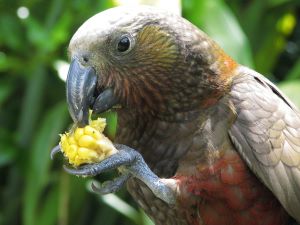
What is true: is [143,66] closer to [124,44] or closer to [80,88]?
[124,44]

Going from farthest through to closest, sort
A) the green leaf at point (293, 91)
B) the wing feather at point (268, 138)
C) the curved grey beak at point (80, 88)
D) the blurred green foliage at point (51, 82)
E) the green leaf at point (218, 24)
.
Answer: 1. the blurred green foliage at point (51, 82)
2. the green leaf at point (218, 24)
3. the green leaf at point (293, 91)
4. the wing feather at point (268, 138)
5. the curved grey beak at point (80, 88)

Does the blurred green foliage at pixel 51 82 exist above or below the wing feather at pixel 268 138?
below

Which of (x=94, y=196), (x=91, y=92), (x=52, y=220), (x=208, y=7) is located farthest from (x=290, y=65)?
(x=91, y=92)

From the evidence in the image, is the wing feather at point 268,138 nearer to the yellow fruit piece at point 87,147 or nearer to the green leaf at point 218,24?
the yellow fruit piece at point 87,147

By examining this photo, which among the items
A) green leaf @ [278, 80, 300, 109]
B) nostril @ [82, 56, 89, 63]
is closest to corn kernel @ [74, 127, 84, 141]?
nostril @ [82, 56, 89, 63]

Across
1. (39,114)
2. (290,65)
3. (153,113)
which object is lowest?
(39,114)

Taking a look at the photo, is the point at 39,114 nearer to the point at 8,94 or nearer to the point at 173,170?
the point at 8,94

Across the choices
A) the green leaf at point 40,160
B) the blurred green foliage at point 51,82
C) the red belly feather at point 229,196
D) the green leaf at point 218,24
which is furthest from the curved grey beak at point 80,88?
the green leaf at point 40,160

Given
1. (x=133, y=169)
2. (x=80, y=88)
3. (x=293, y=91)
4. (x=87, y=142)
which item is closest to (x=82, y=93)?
(x=80, y=88)
